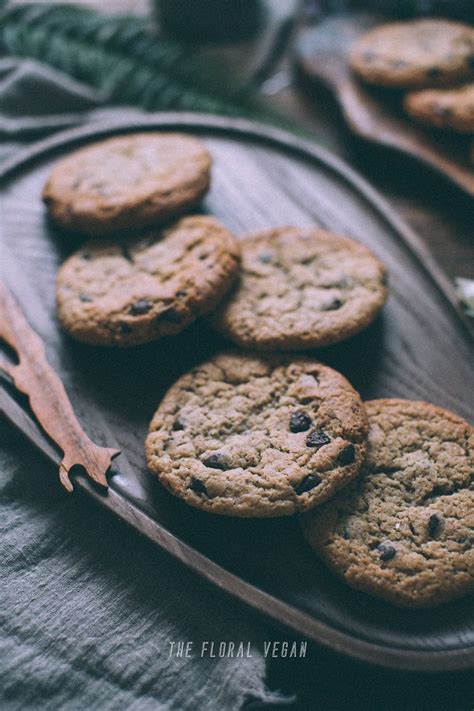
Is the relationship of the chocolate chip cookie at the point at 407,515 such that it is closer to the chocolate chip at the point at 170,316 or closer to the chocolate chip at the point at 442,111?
the chocolate chip at the point at 170,316

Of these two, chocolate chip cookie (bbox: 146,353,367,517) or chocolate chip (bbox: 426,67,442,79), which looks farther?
chocolate chip (bbox: 426,67,442,79)

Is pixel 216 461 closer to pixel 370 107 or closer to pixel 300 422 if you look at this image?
pixel 300 422

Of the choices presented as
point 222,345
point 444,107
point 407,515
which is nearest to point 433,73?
point 444,107

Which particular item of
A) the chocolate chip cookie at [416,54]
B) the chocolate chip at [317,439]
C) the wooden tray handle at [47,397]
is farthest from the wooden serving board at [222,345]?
the chocolate chip cookie at [416,54]

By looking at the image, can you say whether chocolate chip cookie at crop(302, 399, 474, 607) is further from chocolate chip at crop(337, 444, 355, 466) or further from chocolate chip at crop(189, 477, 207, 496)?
chocolate chip at crop(189, 477, 207, 496)

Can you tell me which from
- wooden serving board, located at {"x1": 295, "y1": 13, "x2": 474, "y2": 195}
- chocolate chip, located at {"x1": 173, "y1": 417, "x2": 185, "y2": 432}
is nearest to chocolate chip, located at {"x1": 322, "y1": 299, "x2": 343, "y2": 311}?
chocolate chip, located at {"x1": 173, "y1": 417, "x2": 185, "y2": 432}

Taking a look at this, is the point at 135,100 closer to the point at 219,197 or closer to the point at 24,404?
the point at 219,197

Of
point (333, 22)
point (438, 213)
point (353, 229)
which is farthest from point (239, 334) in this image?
point (333, 22)
